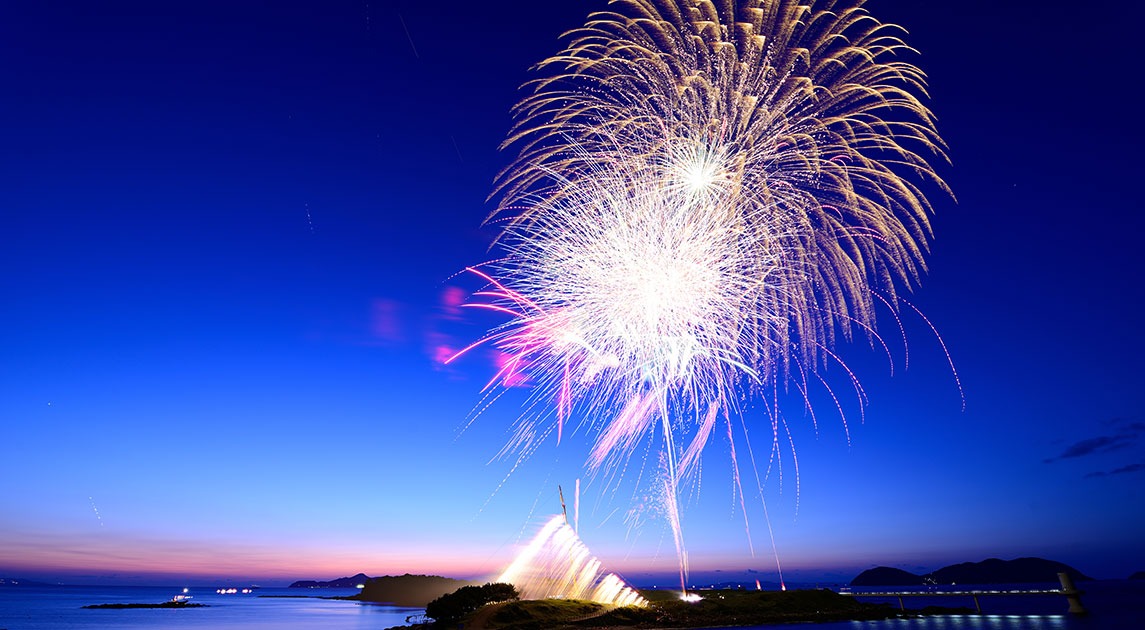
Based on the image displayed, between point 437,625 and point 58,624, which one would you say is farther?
point 58,624

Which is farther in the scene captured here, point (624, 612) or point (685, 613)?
point (685, 613)

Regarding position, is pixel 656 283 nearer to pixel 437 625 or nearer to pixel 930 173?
pixel 930 173

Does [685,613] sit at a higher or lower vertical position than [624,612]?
higher

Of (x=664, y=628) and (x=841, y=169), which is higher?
(x=841, y=169)

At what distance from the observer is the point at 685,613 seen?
62.2m

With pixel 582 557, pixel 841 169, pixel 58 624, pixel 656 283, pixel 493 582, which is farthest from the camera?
pixel 58 624

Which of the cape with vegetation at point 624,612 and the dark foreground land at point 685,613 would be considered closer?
the dark foreground land at point 685,613

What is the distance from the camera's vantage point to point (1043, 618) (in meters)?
75.3

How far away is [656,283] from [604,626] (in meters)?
38.3

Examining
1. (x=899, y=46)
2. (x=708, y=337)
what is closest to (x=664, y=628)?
(x=708, y=337)

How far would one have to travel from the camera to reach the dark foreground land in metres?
53.8

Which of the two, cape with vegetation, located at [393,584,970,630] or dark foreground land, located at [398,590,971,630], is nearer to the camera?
dark foreground land, located at [398,590,971,630]

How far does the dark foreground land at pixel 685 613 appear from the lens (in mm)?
53812

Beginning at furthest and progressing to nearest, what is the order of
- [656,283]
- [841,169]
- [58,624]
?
[58,624] → [656,283] → [841,169]
